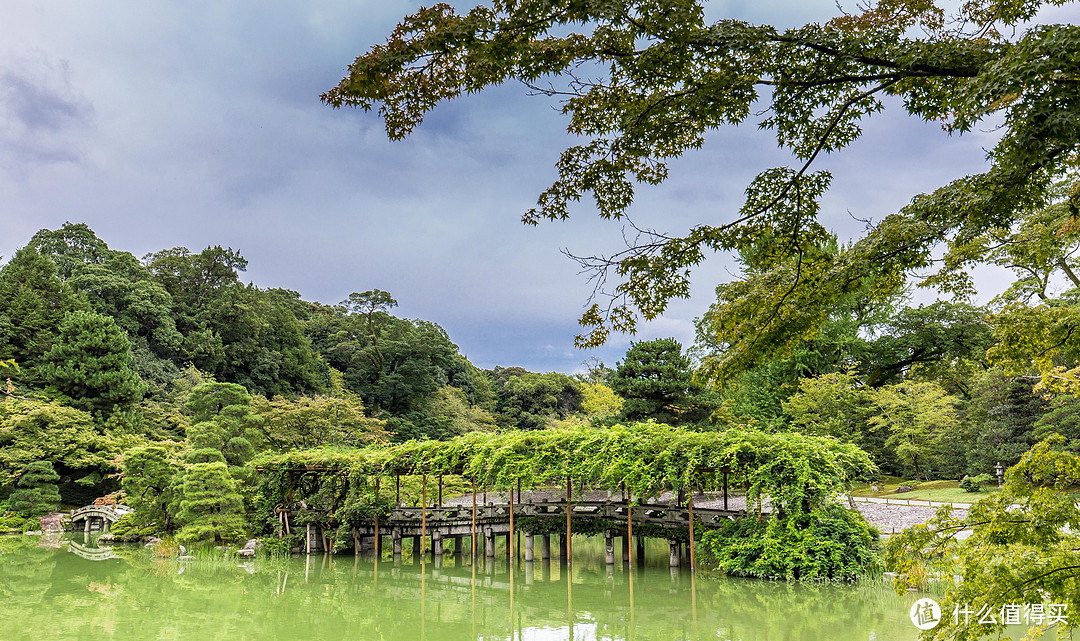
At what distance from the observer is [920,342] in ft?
83.5

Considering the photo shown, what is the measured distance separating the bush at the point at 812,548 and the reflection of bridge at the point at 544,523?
2.66 feet

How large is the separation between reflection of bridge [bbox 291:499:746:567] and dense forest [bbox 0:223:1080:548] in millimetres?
2777

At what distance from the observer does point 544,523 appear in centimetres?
1562

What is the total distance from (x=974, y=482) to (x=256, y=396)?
A: 24.6 m

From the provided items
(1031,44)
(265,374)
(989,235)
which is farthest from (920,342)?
(265,374)

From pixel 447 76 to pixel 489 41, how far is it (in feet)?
1.22

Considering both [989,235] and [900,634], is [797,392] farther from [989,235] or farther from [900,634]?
[989,235]

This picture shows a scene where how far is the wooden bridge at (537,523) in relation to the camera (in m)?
14.1

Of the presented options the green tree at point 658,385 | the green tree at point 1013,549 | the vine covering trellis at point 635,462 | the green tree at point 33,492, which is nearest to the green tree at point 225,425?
the green tree at point 33,492

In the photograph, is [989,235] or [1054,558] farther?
[989,235]

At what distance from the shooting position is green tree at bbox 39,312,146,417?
25.5m

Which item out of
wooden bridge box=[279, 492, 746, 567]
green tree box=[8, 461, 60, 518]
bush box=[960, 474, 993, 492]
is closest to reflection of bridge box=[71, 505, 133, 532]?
green tree box=[8, 461, 60, 518]

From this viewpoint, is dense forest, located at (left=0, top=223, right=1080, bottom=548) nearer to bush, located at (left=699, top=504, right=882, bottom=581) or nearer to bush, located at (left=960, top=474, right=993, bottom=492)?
bush, located at (left=960, top=474, right=993, bottom=492)

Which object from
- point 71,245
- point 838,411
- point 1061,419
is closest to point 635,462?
point 838,411
